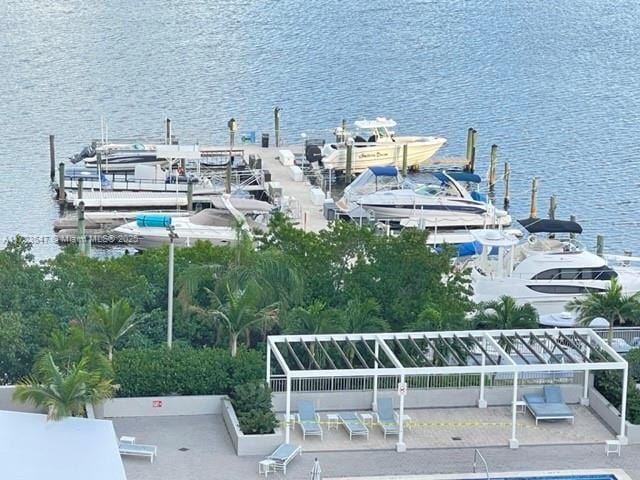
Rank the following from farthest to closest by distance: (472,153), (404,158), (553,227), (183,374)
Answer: (472,153) < (404,158) < (553,227) < (183,374)

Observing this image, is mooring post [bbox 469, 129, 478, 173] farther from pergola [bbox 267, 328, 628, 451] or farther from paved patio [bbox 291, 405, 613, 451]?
paved patio [bbox 291, 405, 613, 451]

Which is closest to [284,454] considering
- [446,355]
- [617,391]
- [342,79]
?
[446,355]

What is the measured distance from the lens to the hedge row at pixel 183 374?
33938 mm

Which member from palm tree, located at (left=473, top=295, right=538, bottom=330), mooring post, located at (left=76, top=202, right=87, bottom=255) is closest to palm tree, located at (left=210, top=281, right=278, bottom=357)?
palm tree, located at (left=473, top=295, right=538, bottom=330)

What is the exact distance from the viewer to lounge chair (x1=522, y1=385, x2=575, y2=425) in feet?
113

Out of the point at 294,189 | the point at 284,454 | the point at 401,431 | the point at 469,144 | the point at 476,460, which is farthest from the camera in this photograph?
the point at 469,144

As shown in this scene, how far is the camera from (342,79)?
92.5 m

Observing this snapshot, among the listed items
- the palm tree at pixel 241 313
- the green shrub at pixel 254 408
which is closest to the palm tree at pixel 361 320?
the palm tree at pixel 241 313

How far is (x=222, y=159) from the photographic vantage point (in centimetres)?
6919

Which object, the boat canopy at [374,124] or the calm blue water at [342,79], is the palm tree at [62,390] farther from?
the boat canopy at [374,124]

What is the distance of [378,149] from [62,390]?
38.9m

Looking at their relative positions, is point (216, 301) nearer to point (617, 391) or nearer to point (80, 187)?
point (617, 391)

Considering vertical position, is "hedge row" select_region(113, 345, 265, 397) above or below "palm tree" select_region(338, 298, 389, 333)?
below

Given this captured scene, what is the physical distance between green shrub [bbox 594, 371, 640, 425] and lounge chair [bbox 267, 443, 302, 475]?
7290mm
